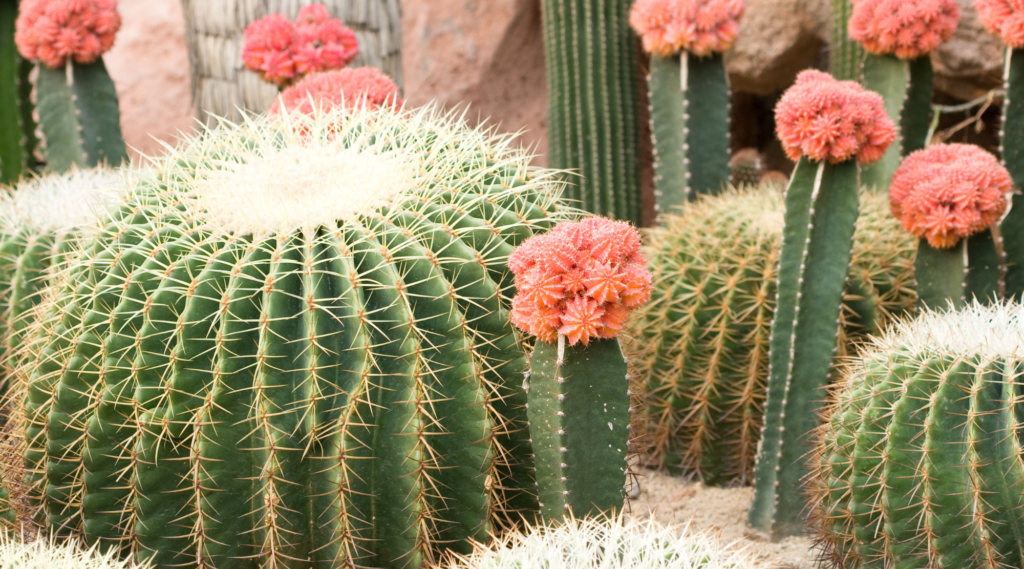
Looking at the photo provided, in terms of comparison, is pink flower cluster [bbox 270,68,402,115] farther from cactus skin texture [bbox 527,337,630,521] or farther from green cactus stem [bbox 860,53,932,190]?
green cactus stem [bbox 860,53,932,190]

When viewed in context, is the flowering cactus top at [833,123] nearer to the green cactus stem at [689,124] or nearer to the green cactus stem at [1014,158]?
the green cactus stem at [1014,158]

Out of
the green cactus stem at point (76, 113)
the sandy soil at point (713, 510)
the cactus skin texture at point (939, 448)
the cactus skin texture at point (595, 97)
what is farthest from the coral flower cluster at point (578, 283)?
the cactus skin texture at point (595, 97)

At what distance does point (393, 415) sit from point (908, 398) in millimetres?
1062

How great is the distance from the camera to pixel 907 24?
3.04 meters

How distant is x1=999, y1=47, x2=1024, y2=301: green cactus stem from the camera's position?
276 centimetres

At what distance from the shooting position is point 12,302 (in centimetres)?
265

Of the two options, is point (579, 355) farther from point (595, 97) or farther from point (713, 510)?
point (595, 97)

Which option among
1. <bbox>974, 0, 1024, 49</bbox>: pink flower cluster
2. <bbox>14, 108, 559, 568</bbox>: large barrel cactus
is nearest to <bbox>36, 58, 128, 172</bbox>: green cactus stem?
<bbox>14, 108, 559, 568</bbox>: large barrel cactus

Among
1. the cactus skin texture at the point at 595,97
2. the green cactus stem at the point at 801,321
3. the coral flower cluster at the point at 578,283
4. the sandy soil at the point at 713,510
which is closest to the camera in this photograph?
the coral flower cluster at the point at 578,283

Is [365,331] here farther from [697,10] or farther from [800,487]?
[697,10]

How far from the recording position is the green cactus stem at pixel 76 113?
11.7 feet

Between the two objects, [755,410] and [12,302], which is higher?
[12,302]

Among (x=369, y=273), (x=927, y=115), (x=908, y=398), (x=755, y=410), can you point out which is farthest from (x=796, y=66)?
→ (x=369, y=273)

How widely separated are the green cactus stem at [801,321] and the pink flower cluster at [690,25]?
1.00 meters
